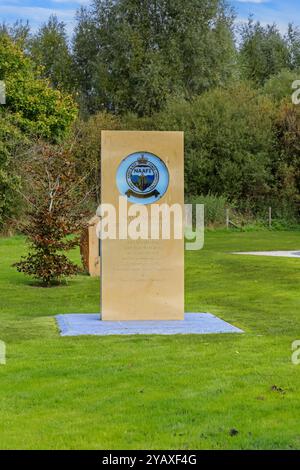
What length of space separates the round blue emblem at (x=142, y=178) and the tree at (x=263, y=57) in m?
45.3

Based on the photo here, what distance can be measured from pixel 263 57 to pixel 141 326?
48861 mm

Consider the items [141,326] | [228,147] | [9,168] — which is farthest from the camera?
[228,147]

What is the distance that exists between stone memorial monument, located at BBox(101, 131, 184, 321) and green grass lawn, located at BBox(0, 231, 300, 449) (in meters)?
1.08

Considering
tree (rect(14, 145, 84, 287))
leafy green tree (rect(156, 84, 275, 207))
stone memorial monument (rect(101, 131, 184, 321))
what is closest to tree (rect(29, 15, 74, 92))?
leafy green tree (rect(156, 84, 275, 207))

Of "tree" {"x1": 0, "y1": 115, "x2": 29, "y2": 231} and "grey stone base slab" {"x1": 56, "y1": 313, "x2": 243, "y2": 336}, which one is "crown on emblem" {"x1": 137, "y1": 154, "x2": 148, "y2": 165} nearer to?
"grey stone base slab" {"x1": 56, "y1": 313, "x2": 243, "y2": 336}

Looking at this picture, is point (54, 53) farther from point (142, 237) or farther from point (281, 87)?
point (142, 237)

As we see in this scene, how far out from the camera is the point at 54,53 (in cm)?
5372

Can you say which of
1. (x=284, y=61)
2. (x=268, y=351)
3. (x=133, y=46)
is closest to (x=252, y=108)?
(x=133, y=46)

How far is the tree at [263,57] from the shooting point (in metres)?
57.1

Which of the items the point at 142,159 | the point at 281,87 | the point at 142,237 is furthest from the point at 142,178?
the point at 281,87

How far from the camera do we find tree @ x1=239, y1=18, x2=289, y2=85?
5712 centimetres

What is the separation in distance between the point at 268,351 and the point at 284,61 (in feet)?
167

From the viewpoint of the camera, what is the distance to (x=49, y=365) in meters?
8.60

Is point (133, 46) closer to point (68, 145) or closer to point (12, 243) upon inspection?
point (68, 145)
